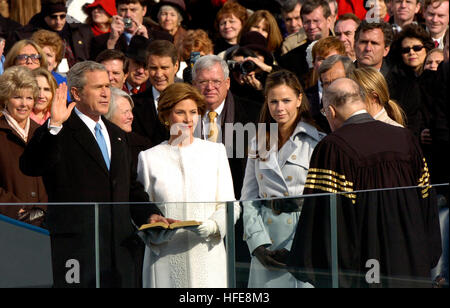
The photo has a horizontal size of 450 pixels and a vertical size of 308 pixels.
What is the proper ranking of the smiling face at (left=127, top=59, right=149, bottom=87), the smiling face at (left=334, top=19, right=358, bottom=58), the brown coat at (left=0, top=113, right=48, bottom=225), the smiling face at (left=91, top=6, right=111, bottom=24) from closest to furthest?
the brown coat at (left=0, top=113, right=48, bottom=225) → the smiling face at (left=334, top=19, right=358, bottom=58) → the smiling face at (left=127, top=59, right=149, bottom=87) → the smiling face at (left=91, top=6, right=111, bottom=24)

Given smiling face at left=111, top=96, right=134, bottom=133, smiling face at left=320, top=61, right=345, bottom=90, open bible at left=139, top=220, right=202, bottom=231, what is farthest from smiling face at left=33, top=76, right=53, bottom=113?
open bible at left=139, top=220, right=202, bottom=231

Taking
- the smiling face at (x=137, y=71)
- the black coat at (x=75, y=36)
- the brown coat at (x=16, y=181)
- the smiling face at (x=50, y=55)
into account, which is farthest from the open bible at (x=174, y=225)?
the black coat at (x=75, y=36)

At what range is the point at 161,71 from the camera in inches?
345

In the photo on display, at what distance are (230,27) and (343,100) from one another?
5.07m

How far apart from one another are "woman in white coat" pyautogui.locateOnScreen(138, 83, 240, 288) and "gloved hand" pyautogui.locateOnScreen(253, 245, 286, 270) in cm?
19

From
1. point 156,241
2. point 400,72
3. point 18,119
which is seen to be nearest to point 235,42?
point 400,72

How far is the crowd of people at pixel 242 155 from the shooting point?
17.9 feet

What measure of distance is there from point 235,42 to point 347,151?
17.7ft

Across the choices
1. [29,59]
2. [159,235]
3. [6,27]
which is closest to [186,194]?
[159,235]

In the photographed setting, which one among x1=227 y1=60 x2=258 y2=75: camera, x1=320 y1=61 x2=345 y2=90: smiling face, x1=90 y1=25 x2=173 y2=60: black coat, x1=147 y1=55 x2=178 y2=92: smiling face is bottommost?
x1=320 y1=61 x2=345 y2=90: smiling face

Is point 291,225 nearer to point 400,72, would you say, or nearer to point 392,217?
point 392,217

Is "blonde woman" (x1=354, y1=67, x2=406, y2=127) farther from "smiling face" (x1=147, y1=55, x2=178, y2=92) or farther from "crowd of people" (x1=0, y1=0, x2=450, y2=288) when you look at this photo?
"smiling face" (x1=147, y1=55, x2=178, y2=92)

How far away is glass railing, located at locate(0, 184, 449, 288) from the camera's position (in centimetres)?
541

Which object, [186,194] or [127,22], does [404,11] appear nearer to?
[127,22]
